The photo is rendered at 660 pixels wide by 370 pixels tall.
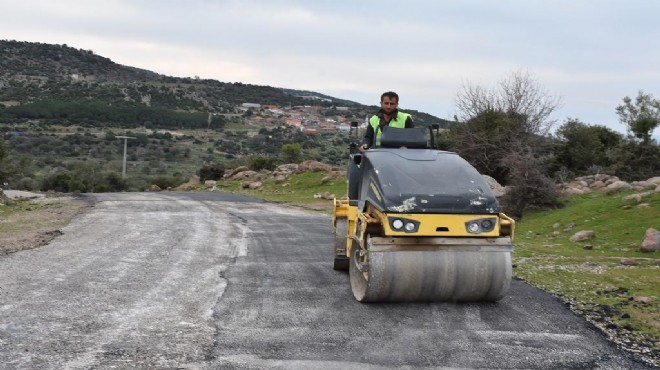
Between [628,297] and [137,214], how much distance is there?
12.8 meters

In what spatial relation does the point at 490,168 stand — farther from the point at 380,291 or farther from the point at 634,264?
the point at 380,291

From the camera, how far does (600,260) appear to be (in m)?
10.3

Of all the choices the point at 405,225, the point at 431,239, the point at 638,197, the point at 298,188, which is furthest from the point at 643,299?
the point at 298,188

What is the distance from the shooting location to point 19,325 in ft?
17.9

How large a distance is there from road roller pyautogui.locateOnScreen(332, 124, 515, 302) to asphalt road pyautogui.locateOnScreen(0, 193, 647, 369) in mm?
271

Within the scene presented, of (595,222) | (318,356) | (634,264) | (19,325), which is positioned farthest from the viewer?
(595,222)

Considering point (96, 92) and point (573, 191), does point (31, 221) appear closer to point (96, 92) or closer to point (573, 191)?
point (573, 191)

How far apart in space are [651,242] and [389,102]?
6063 millimetres

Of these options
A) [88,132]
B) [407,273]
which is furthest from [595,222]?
[88,132]

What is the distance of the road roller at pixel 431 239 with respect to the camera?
6.33 m

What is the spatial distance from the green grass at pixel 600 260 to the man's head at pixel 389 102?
3024mm

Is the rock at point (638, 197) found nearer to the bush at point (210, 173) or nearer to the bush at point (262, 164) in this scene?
the bush at point (262, 164)

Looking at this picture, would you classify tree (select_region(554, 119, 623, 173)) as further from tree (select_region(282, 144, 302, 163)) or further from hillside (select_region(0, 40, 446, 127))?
hillside (select_region(0, 40, 446, 127))

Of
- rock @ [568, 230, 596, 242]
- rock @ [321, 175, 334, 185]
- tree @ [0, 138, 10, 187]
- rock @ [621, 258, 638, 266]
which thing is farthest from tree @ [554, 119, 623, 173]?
tree @ [0, 138, 10, 187]
